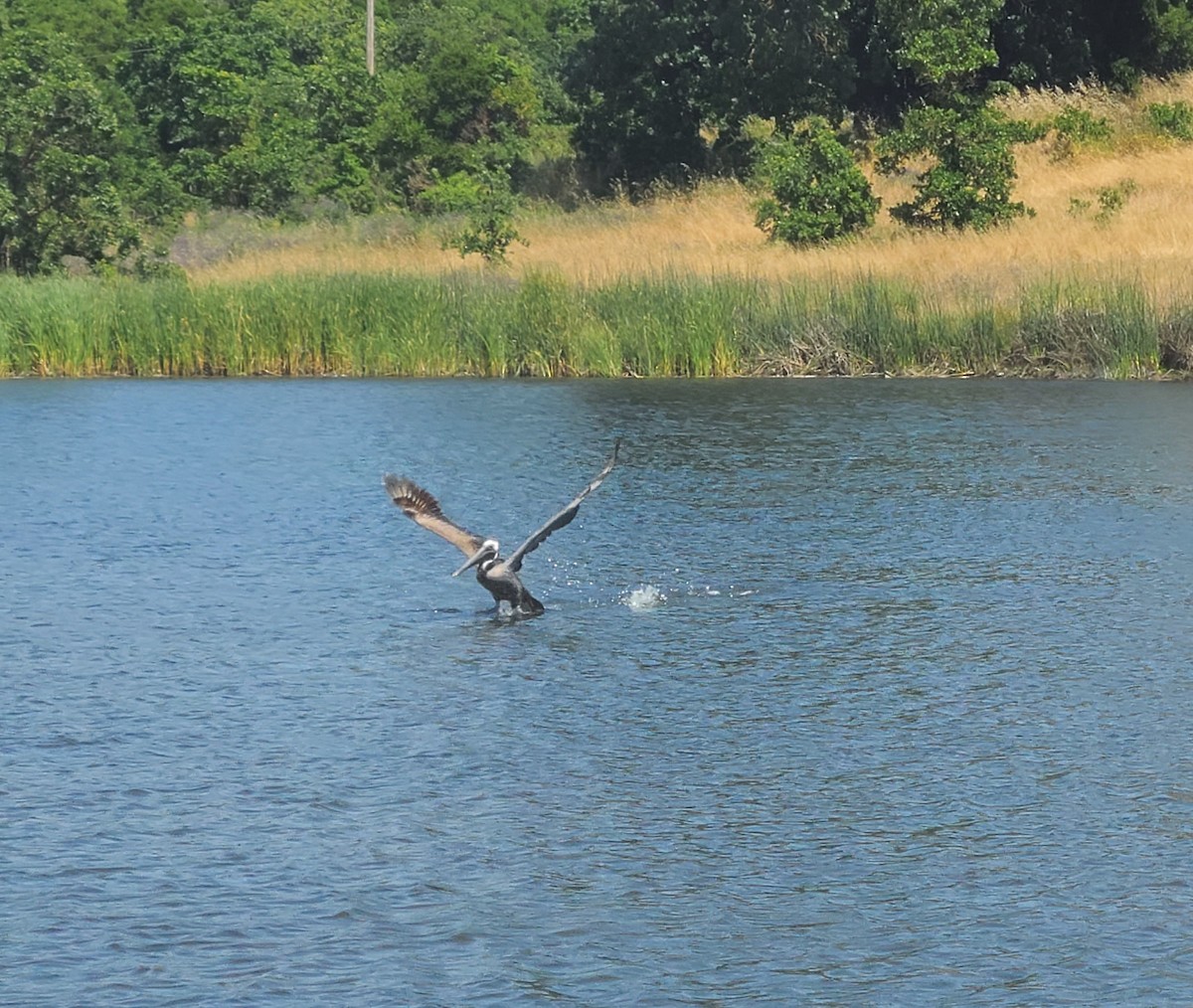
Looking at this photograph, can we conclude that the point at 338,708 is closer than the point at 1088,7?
Yes

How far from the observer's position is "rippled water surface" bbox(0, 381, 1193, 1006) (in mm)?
5902

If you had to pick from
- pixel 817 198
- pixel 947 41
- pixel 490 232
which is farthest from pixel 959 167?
pixel 490 232

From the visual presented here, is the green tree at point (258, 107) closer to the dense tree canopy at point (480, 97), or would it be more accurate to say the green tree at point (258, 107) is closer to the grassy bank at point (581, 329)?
the dense tree canopy at point (480, 97)

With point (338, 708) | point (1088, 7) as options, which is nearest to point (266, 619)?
point (338, 708)

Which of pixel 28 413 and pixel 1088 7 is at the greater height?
pixel 1088 7

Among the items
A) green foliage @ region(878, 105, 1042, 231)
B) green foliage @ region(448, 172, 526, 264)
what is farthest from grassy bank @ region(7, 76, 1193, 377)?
green foliage @ region(448, 172, 526, 264)

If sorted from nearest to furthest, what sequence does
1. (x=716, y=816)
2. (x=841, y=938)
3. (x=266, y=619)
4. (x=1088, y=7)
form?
(x=841, y=938)
(x=716, y=816)
(x=266, y=619)
(x=1088, y=7)

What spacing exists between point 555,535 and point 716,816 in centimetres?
621

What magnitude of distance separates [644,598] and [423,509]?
1.30 meters

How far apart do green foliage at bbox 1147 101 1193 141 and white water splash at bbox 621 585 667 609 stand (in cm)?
2720

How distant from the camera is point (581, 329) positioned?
79.9 feet

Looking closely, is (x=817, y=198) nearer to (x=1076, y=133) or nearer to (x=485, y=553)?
(x=1076, y=133)

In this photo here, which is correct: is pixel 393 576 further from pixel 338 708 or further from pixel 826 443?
pixel 826 443

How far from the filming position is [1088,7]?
39625mm
